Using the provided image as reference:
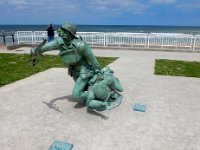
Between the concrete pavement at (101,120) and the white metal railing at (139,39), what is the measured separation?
397 inches

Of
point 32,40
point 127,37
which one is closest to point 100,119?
point 127,37

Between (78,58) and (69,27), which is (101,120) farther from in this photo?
(69,27)

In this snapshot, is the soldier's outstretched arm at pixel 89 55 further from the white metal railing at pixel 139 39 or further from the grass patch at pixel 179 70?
the white metal railing at pixel 139 39

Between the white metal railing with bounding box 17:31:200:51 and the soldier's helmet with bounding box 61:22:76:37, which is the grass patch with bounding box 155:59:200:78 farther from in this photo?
the white metal railing with bounding box 17:31:200:51

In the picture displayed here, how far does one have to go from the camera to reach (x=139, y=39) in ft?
56.1

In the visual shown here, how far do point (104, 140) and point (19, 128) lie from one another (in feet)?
5.33

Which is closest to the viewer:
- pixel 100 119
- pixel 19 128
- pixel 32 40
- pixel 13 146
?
pixel 13 146

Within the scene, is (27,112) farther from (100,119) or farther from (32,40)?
(32,40)

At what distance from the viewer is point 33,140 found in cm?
381

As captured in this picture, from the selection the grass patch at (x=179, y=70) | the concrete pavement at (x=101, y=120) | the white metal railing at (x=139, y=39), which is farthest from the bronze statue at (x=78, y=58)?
the white metal railing at (x=139, y=39)

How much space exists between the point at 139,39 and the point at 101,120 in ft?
43.7

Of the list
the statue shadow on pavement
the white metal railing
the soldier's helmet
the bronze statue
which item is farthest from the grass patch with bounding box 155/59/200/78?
the white metal railing

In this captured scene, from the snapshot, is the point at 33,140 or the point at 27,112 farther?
the point at 27,112

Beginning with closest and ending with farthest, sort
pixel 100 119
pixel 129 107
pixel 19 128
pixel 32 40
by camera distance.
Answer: pixel 19 128, pixel 100 119, pixel 129 107, pixel 32 40
